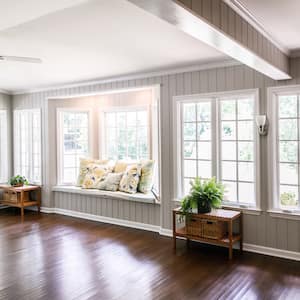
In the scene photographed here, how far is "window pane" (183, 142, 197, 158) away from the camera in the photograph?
15.8ft

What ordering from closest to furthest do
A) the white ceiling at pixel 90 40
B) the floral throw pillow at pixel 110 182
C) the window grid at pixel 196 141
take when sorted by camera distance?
the white ceiling at pixel 90 40
the window grid at pixel 196 141
the floral throw pillow at pixel 110 182

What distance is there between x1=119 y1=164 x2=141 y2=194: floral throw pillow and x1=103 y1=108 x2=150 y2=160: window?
50cm

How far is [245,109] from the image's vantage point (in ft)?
14.4

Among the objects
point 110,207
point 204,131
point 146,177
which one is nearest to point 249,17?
point 204,131

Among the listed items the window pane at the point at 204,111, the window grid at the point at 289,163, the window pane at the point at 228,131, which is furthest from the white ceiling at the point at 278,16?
the window pane at the point at 204,111

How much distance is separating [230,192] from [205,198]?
48cm

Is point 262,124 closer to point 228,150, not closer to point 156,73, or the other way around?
point 228,150

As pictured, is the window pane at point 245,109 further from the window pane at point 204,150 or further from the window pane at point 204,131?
the window pane at point 204,150

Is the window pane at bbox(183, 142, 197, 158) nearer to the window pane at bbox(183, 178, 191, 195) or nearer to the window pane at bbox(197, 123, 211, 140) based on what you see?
the window pane at bbox(197, 123, 211, 140)

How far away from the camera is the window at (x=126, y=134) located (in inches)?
247

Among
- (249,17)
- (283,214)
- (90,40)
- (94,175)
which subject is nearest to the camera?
(249,17)

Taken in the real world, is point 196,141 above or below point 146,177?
above

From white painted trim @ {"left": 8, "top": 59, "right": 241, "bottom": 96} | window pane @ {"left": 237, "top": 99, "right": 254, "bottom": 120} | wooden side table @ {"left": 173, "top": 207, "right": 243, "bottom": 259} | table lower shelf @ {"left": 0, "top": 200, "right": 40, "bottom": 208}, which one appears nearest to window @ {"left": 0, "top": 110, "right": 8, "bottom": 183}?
table lower shelf @ {"left": 0, "top": 200, "right": 40, "bottom": 208}

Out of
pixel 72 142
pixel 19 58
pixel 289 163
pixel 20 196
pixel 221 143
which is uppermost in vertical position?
pixel 19 58
